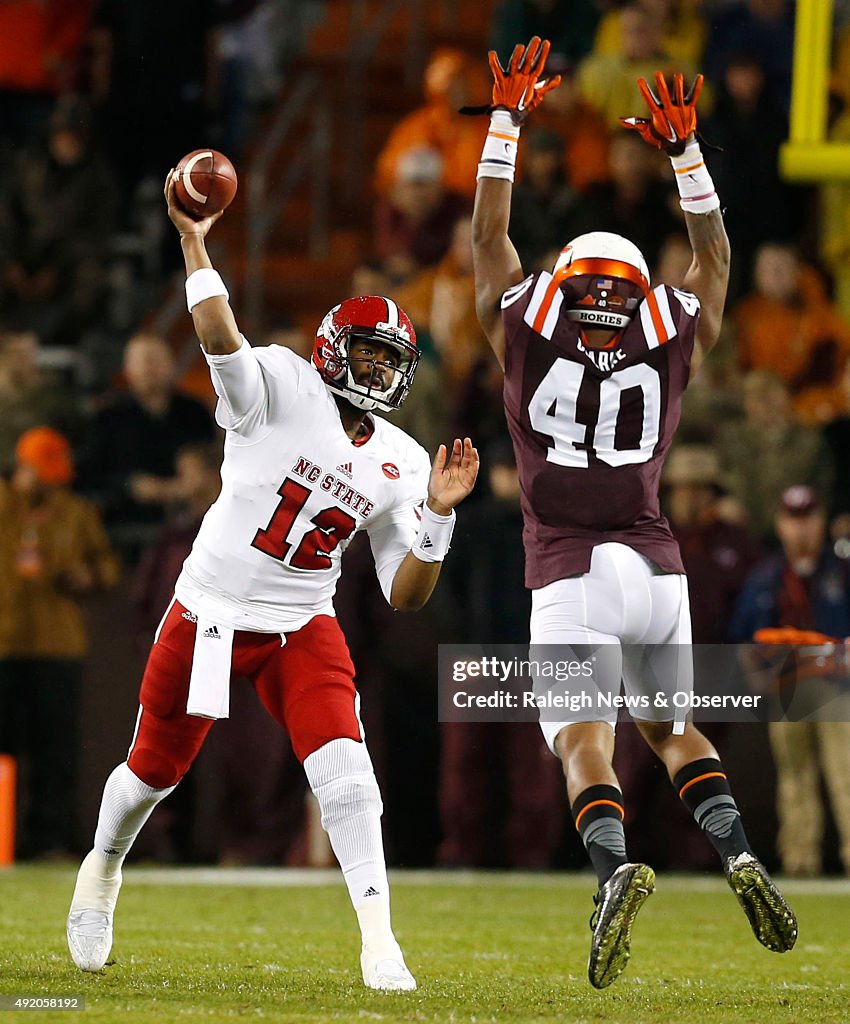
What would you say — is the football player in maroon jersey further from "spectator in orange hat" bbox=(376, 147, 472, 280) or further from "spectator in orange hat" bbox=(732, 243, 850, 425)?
"spectator in orange hat" bbox=(376, 147, 472, 280)

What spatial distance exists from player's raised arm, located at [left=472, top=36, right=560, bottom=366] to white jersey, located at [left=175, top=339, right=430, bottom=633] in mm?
542

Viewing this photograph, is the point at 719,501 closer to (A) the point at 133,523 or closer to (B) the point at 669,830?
(B) the point at 669,830

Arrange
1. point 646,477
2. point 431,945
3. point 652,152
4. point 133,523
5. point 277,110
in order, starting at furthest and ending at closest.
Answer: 1. point 277,110
2. point 652,152
3. point 133,523
4. point 431,945
5. point 646,477

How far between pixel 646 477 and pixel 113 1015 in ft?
6.47

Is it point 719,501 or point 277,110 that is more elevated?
point 277,110

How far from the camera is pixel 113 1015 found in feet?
13.5

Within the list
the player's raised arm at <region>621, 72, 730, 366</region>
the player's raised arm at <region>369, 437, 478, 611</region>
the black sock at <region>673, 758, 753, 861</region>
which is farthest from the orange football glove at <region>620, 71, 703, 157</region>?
the black sock at <region>673, 758, 753, 861</region>

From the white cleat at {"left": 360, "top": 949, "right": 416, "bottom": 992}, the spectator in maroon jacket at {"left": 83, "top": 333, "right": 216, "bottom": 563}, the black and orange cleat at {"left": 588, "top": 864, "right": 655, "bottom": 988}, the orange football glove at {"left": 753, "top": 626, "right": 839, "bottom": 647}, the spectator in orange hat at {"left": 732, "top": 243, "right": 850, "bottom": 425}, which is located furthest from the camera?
the spectator in orange hat at {"left": 732, "top": 243, "right": 850, "bottom": 425}

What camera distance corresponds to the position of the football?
4770 mm

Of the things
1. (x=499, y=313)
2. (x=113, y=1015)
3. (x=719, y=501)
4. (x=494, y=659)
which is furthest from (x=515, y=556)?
(x=113, y=1015)

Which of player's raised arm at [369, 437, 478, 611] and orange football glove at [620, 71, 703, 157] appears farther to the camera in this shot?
orange football glove at [620, 71, 703, 157]

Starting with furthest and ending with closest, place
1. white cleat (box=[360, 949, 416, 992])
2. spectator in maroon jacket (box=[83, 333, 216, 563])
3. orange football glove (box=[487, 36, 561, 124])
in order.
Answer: spectator in maroon jacket (box=[83, 333, 216, 563]), orange football glove (box=[487, 36, 561, 124]), white cleat (box=[360, 949, 416, 992])

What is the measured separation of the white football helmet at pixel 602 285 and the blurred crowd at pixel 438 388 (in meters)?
3.66

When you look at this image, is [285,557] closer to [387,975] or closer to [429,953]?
[387,975]
